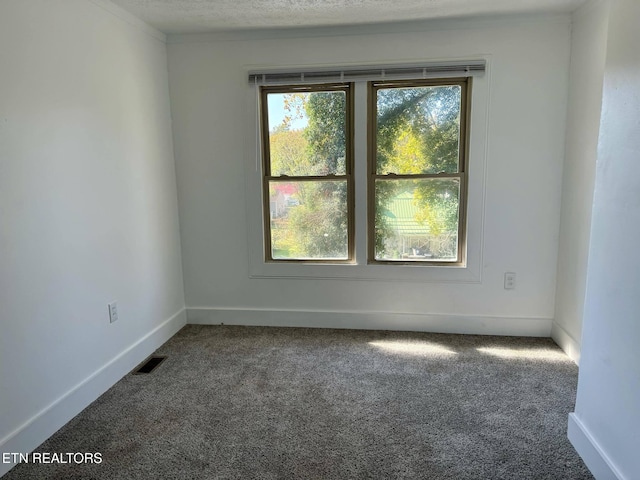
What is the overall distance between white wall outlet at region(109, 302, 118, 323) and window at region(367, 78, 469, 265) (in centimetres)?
186

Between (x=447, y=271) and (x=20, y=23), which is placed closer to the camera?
(x=20, y=23)

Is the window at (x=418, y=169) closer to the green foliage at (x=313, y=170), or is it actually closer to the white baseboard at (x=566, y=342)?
the green foliage at (x=313, y=170)

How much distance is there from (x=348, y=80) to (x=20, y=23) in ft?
6.40

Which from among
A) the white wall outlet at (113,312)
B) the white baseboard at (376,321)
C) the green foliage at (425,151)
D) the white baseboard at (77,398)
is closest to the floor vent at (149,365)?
the white baseboard at (77,398)

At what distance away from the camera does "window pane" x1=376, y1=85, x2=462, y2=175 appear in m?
2.94

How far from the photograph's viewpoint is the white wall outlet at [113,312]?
8.00 ft

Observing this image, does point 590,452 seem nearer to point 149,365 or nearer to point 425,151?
point 425,151

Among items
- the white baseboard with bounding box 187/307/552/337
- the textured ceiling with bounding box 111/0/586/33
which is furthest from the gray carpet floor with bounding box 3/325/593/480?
the textured ceiling with bounding box 111/0/586/33

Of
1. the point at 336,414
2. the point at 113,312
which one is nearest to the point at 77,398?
the point at 113,312

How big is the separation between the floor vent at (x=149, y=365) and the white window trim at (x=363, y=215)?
3.09 ft

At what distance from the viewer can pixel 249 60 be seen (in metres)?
3.01

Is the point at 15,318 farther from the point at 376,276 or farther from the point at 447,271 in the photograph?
the point at 447,271

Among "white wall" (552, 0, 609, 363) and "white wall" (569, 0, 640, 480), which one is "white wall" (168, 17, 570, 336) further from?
"white wall" (569, 0, 640, 480)

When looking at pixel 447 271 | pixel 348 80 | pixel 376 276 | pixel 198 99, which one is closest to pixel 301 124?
pixel 348 80
